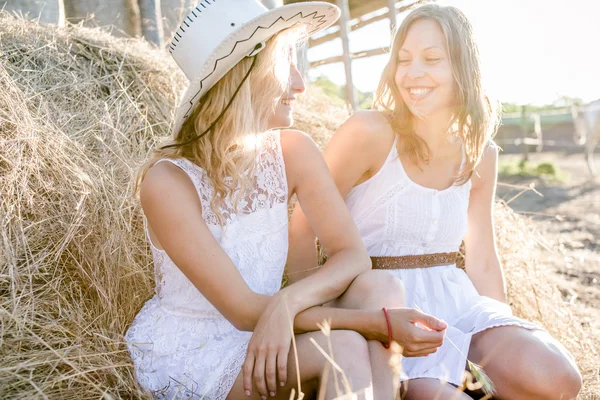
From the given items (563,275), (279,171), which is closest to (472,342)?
(279,171)

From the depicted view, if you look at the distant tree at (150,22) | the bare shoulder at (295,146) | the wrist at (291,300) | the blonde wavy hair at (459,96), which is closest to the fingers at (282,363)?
the wrist at (291,300)

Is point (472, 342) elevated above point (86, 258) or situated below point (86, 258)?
below

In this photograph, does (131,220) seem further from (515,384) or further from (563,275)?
(563,275)

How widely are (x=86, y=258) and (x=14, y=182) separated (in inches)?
15.1

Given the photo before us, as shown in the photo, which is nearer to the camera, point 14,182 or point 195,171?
point 195,171

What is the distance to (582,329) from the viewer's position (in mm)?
3012

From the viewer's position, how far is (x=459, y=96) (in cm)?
242

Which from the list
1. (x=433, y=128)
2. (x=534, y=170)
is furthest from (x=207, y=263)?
(x=534, y=170)

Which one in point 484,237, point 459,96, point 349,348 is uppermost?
point 459,96

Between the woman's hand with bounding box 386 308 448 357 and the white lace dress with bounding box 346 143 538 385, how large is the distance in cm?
58

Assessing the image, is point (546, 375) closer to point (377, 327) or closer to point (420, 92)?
point (377, 327)

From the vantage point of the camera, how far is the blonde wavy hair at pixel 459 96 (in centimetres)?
235

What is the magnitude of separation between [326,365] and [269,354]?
7.3 inches

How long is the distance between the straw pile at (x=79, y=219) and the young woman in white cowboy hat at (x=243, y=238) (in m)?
0.21
